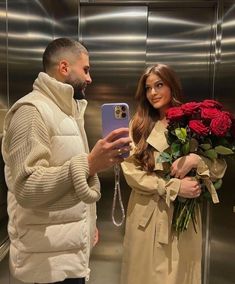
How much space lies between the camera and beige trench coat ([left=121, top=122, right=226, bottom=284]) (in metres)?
1.59

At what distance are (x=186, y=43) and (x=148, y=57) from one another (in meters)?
0.26

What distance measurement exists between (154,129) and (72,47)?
0.65m

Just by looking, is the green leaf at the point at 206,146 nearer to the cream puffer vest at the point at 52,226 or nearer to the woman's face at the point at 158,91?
the woman's face at the point at 158,91

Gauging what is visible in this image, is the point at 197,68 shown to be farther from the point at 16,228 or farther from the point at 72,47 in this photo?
the point at 16,228

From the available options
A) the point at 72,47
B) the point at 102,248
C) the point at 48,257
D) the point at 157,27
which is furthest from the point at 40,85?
the point at 102,248

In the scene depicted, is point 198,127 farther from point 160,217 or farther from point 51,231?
point 51,231

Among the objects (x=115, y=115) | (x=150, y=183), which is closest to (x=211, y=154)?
(x=150, y=183)

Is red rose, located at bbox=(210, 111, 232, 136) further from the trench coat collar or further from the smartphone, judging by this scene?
the smartphone

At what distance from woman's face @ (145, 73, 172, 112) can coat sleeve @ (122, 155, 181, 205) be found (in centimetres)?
34

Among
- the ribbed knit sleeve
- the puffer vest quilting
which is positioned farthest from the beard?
the ribbed knit sleeve

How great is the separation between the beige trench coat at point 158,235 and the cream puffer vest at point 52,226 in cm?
53

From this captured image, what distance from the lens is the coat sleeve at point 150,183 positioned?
5.08 ft

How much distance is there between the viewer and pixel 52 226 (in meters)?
1.09

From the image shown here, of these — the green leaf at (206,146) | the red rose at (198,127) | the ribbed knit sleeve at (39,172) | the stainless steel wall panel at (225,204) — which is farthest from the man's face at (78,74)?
the stainless steel wall panel at (225,204)
